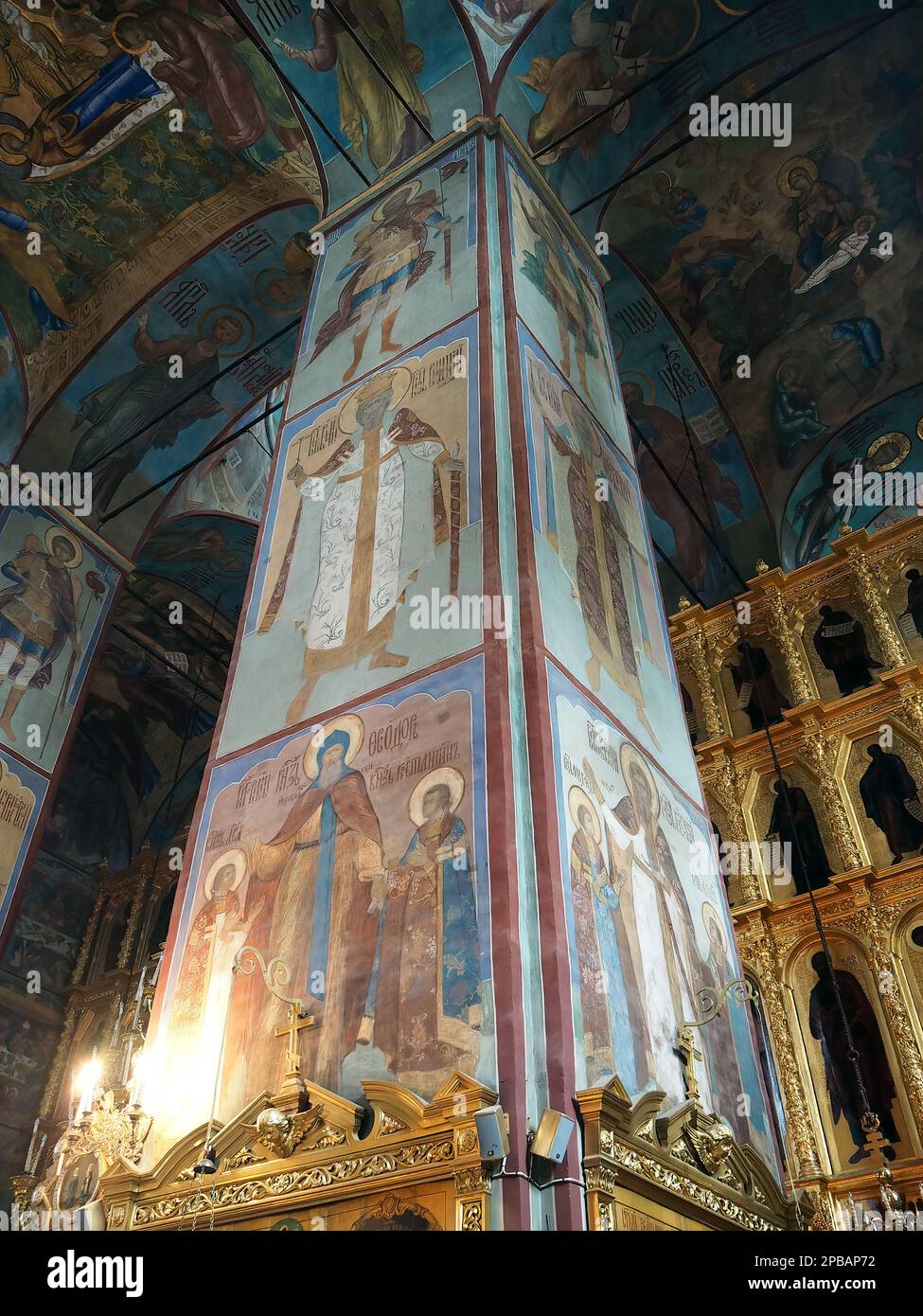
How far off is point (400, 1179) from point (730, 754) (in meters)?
8.18

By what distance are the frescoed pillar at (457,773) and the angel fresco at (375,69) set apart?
95.8 inches

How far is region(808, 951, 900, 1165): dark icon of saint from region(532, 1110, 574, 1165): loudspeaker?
18.1 ft

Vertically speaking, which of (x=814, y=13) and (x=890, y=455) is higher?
(x=814, y=13)

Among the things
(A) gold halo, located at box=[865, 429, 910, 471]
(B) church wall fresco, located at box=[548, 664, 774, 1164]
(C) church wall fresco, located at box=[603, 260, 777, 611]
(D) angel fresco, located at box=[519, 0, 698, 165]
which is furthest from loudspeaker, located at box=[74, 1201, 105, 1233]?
(A) gold halo, located at box=[865, 429, 910, 471]

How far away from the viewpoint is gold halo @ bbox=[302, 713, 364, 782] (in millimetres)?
5359

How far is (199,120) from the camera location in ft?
35.7

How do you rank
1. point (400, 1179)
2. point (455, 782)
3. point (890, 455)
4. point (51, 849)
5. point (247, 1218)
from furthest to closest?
point (51, 849), point (890, 455), point (455, 782), point (247, 1218), point (400, 1179)

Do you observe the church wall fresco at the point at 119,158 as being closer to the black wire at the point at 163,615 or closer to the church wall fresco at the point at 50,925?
the black wire at the point at 163,615

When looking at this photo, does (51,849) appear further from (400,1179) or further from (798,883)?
(400,1179)

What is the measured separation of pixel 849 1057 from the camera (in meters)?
8.51

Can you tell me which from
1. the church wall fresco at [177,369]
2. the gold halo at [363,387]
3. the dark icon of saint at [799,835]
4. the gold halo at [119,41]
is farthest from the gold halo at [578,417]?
the gold halo at [119,41]

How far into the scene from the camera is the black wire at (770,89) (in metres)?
10.4

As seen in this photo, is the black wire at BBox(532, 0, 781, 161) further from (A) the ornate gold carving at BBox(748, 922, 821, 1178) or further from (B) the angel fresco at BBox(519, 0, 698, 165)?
(A) the ornate gold carving at BBox(748, 922, 821, 1178)
